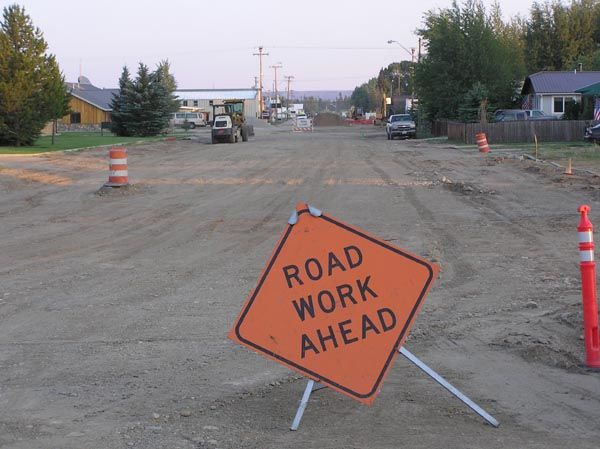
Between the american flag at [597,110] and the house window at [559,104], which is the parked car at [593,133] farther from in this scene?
the house window at [559,104]

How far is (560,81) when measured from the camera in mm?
60656

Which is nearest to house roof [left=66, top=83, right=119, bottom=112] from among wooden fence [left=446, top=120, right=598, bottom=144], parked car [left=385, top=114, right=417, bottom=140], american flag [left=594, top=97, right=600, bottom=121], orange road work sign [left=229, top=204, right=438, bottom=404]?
parked car [left=385, top=114, right=417, bottom=140]

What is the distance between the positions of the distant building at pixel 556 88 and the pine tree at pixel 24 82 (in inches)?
1396

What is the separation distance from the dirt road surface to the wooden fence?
83.1ft

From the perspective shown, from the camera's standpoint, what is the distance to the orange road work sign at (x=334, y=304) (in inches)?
209

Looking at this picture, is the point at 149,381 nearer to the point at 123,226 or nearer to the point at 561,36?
the point at 123,226

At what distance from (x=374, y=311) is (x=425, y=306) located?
3238 millimetres

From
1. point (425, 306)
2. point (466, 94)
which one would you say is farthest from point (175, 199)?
point (466, 94)

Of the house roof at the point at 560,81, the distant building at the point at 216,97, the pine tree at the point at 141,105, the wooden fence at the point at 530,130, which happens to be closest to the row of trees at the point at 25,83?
the pine tree at the point at 141,105

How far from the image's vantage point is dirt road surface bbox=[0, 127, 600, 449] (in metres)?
5.25

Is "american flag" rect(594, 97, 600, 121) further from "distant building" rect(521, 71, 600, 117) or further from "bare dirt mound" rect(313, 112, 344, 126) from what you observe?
"bare dirt mound" rect(313, 112, 344, 126)

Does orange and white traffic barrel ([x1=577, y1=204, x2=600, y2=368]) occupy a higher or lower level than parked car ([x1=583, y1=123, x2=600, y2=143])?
lower

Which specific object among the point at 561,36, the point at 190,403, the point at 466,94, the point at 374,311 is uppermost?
the point at 561,36

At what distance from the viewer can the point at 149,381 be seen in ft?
20.3
